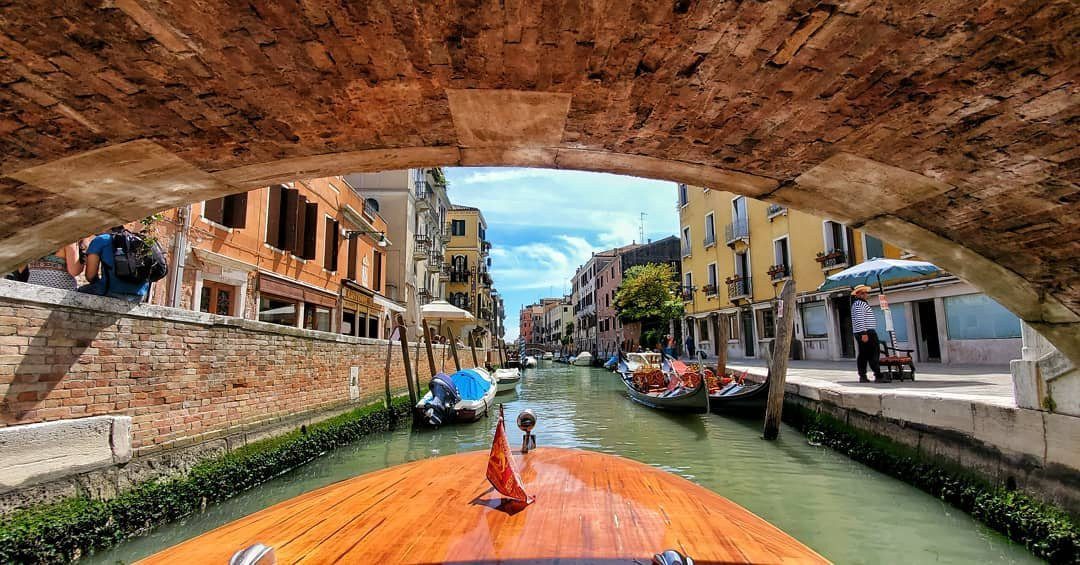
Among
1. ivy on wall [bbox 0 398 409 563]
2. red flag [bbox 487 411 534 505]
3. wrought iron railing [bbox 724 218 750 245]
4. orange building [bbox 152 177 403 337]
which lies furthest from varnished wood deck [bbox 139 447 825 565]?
wrought iron railing [bbox 724 218 750 245]

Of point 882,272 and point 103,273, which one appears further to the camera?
point 882,272

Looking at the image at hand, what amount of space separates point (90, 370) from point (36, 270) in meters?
1.24

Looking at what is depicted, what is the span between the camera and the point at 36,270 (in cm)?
442

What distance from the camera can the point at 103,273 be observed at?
4.31 meters

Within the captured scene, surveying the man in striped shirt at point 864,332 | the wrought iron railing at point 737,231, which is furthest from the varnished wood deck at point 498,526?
the wrought iron railing at point 737,231

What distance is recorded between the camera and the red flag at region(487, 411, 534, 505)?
2.29 metres

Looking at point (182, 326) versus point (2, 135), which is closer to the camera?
point (2, 135)

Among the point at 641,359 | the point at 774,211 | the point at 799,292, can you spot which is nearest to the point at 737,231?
the point at 774,211

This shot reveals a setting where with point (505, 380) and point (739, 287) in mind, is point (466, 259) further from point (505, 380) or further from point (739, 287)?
point (739, 287)

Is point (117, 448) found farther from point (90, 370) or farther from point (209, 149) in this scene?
point (209, 149)

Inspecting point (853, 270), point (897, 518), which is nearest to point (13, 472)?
point (897, 518)

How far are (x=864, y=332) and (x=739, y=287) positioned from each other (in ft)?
41.8

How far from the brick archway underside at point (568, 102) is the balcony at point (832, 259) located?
13651mm

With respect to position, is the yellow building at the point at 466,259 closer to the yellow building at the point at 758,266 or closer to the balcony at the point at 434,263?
the balcony at the point at 434,263
